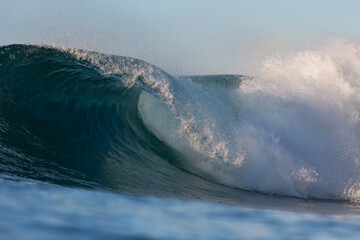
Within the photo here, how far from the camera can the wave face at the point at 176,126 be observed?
522cm

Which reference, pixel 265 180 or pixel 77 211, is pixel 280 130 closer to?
pixel 265 180

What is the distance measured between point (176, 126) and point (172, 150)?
2.07 feet

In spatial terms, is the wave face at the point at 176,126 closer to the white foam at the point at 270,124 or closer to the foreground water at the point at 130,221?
the white foam at the point at 270,124

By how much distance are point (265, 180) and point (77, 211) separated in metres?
3.84

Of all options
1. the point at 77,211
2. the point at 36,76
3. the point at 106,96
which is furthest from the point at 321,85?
the point at 77,211

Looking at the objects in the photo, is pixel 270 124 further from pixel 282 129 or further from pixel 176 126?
pixel 176 126

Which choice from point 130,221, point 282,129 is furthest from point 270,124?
point 130,221

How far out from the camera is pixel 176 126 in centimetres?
718

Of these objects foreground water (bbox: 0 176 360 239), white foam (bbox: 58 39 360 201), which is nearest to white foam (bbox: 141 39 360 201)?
white foam (bbox: 58 39 360 201)

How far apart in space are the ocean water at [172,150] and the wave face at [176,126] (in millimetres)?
23

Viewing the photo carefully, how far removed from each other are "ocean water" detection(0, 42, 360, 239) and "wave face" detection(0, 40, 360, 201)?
0.07 feet

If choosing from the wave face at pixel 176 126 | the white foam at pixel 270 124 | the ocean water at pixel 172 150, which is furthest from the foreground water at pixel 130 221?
the white foam at pixel 270 124

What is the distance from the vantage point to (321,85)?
26.7 ft

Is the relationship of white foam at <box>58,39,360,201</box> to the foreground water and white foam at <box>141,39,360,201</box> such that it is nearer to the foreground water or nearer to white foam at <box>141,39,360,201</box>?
white foam at <box>141,39,360,201</box>
